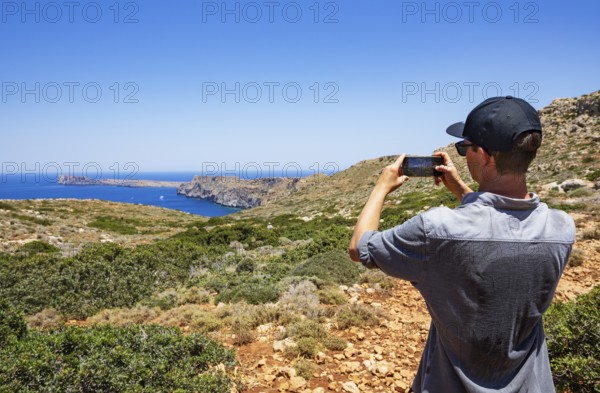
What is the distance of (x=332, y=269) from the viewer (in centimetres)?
922

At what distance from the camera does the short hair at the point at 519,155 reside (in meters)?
1.45

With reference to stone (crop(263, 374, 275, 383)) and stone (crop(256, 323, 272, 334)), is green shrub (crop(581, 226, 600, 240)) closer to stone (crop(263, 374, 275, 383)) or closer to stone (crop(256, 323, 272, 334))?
stone (crop(256, 323, 272, 334))

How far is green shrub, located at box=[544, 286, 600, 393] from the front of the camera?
363 cm

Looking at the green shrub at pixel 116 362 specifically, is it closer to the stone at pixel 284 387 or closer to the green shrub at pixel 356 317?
the stone at pixel 284 387

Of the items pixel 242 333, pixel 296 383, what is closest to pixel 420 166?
pixel 296 383

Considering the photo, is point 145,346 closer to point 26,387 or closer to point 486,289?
point 26,387

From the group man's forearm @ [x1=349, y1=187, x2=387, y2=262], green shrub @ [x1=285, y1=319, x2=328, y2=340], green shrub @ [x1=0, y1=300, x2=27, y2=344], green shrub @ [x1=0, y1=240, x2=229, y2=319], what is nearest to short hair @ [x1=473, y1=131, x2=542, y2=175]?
man's forearm @ [x1=349, y1=187, x2=387, y2=262]

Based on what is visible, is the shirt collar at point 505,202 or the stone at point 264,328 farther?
the stone at point 264,328

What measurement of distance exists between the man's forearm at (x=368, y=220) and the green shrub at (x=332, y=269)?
6.89m

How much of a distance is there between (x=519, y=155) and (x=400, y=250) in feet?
2.13

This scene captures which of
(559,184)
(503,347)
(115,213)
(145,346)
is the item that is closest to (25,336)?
(145,346)

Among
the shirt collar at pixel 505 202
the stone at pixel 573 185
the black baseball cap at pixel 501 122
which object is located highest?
the black baseball cap at pixel 501 122

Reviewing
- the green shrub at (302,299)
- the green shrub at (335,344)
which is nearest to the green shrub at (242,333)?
the green shrub at (302,299)

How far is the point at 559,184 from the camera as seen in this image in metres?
21.6
